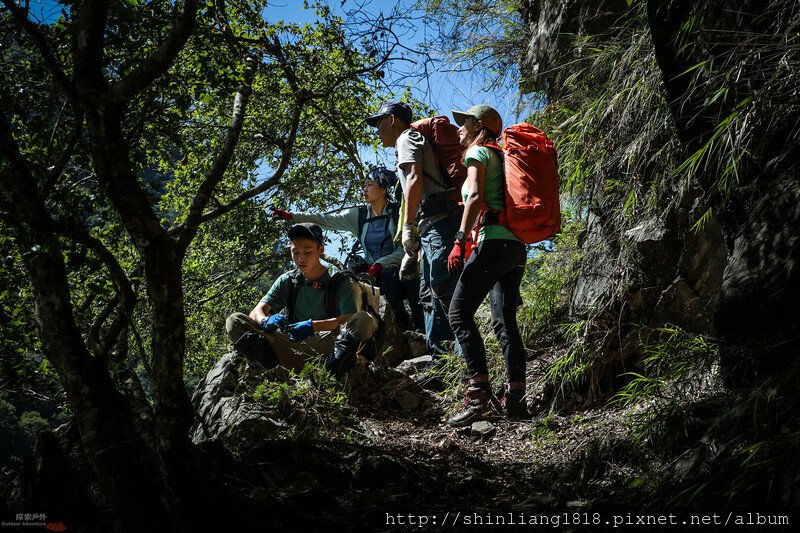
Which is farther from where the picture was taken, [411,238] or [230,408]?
[411,238]

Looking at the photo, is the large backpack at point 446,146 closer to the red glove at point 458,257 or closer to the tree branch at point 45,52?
the red glove at point 458,257

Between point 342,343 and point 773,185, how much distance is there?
3256 millimetres

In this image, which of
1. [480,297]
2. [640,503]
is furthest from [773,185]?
[480,297]

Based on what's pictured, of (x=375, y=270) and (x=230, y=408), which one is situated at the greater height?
(x=375, y=270)

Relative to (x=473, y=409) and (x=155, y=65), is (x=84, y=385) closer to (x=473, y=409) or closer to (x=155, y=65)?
(x=155, y=65)

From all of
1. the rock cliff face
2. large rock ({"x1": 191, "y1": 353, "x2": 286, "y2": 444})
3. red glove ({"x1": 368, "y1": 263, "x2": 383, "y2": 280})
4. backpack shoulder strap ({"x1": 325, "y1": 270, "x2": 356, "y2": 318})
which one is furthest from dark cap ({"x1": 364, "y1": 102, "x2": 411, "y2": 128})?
large rock ({"x1": 191, "y1": 353, "x2": 286, "y2": 444})

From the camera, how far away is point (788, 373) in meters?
2.41

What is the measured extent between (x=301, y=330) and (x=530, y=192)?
87.2 inches

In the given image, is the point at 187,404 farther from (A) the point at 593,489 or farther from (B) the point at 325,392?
(B) the point at 325,392

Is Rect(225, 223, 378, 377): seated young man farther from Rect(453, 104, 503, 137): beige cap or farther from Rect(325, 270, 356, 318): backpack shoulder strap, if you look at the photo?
Rect(453, 104, 503, 137): beige cap

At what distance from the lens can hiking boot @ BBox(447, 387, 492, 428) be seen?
445cm

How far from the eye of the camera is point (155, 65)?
2590 millimetres

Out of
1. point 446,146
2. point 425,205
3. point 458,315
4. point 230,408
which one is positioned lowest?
point 230,408

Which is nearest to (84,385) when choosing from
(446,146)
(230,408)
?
(230,408)
